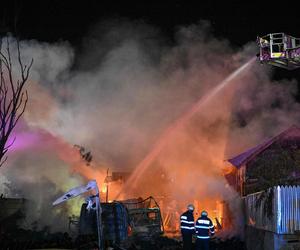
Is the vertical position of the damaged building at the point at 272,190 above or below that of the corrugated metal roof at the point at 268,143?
below

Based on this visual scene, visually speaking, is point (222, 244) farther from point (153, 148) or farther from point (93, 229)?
point (153, 148)

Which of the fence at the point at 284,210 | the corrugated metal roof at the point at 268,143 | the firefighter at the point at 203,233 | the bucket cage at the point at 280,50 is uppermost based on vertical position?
the bucket cage at the point at 280,50

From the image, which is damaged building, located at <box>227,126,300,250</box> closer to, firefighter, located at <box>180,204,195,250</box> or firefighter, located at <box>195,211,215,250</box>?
firefighter, located at <box>195,211,215,250</box>

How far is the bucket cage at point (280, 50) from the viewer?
1400 cm

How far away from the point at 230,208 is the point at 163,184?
14.5m

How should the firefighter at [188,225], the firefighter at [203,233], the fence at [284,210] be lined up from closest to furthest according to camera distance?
the fence at [284,210] < the firefighter at [203,233] < the firefighter at [188,225]

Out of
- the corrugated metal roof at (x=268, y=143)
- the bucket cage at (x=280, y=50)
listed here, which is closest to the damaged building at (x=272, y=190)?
the corrugated metal roof at (x=268, y=143)

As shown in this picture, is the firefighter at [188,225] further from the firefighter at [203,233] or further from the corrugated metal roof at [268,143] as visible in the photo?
the corrugated metal roof at [268,143]

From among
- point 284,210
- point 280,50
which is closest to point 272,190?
point 284,210

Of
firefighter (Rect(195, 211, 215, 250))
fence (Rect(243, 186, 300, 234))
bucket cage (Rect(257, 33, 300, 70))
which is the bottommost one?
firefighter (Rect(195, 211, 215, 250))

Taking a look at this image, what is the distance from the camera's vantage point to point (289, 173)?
19516mm

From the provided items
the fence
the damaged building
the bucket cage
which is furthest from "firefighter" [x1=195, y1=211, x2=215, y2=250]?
the bucket cage

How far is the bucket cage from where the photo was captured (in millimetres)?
14000

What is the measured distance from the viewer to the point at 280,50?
559 inches
